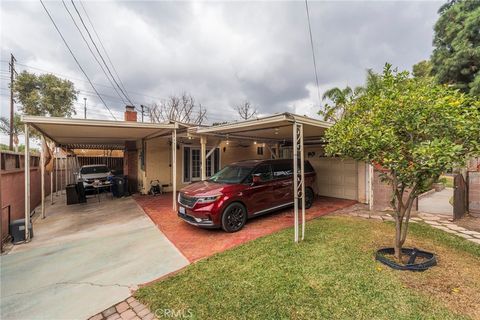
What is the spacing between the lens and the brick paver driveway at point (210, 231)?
4.31 metres

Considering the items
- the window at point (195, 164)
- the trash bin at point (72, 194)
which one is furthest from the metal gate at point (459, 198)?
the trash bin at point (72, 194)

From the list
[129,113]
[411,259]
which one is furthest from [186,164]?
[411,259]

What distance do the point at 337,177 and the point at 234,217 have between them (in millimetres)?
5740

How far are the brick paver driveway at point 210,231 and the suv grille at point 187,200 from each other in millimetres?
701

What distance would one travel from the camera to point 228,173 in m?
6.20

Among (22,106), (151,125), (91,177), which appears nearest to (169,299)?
(151,125)

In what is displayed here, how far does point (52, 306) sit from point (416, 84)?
604 cm

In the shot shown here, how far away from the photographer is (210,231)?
5.20m

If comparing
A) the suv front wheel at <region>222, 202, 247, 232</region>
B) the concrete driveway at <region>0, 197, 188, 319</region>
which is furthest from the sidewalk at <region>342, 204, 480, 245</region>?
the concrete driveway at <region>0, 197, 188, 319</region>

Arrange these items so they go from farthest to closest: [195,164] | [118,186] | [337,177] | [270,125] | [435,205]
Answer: [195,164] < [118,186] < [337,177] < [435,205] < [270,125]

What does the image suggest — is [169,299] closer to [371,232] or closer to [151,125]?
[371,232]

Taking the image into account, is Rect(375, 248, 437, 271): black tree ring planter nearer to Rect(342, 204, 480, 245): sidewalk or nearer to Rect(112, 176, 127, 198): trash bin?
Rect(342, 204, 480, 245): sidewalk

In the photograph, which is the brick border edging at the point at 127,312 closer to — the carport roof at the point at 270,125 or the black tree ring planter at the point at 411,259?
the black tree ring planter at the point at 411,259

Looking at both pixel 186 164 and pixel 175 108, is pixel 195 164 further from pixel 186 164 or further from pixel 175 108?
pixel 175 108
